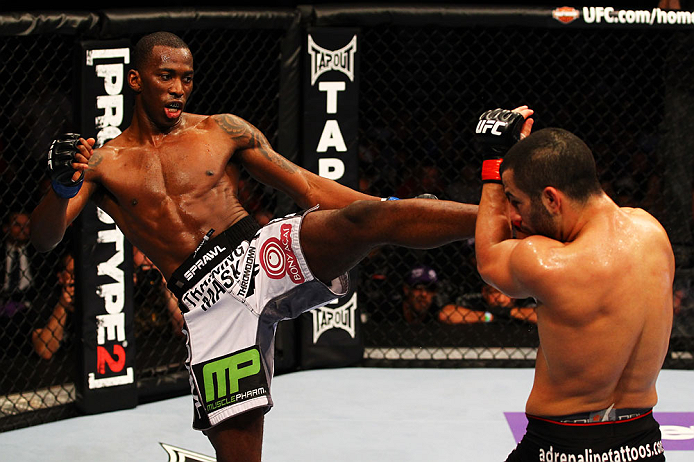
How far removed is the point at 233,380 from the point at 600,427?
3.63 ft

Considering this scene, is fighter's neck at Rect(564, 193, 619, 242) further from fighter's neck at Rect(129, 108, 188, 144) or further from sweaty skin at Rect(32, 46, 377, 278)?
fighter's neck at Rect(129, 108, 188, 144)

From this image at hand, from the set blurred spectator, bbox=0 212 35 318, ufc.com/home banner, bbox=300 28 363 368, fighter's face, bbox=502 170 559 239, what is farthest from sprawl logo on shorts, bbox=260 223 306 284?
blurred spectator, bbox=0 212 35 318

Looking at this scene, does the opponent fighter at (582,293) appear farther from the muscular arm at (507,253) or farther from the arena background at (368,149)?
the arena background at (368,149)

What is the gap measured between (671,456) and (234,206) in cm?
195

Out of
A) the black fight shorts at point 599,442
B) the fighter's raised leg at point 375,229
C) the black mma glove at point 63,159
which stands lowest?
the black fight shorts at point 599,442

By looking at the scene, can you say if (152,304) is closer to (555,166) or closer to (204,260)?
(204,260)

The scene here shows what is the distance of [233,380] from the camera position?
2.54 m

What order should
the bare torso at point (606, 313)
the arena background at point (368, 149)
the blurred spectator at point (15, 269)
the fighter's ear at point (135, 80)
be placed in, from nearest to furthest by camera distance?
the bare torso at point (606, 313) < the fighter's ear at point (135, 80) < the arena background at point (368, 149) < the blurred spectator at point (15, 269)

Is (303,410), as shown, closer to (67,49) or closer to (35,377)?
(35,377)

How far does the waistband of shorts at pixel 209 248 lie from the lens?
2.59m

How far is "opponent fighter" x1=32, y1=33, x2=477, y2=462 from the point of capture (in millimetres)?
2449

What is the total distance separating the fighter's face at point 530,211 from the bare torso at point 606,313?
7 cm

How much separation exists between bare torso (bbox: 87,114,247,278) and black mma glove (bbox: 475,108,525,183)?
0.94 metres

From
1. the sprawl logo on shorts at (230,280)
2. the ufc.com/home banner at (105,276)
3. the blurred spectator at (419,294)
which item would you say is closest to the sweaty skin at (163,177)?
the sprawl logo on shorts at (230,280)
